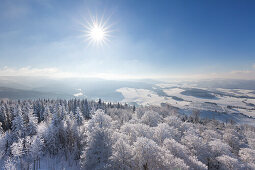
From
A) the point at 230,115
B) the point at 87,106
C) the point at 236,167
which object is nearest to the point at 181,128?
the point at 236,167

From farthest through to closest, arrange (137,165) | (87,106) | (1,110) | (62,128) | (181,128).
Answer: (87,106), (1,110), (181,128), (62,128), (137,165)

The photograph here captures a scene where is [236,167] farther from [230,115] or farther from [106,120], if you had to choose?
[230,115]

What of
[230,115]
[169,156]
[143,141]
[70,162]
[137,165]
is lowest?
[230,115]

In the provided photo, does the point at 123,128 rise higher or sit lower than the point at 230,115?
higher

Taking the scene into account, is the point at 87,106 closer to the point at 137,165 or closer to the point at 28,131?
the point at 28,131

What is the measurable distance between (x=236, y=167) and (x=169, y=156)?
16998mm

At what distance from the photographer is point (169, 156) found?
25.6 m

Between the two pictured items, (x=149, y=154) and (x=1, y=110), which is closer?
(x=149, y=154)

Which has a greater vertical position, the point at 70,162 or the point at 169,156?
the point at 169,156

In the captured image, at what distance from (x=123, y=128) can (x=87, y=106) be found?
250 ft

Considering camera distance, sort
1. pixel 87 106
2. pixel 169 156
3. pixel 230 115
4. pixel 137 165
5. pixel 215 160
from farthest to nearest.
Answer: pixel 230 115 → pixel 87 106 → pixel 215 160 → pixel 137 165 → pixel 169 156

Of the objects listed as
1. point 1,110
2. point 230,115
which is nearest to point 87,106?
point 1,110

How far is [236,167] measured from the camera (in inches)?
1101

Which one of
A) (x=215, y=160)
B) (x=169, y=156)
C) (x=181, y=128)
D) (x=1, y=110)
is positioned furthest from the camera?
(x=1, y=110)
